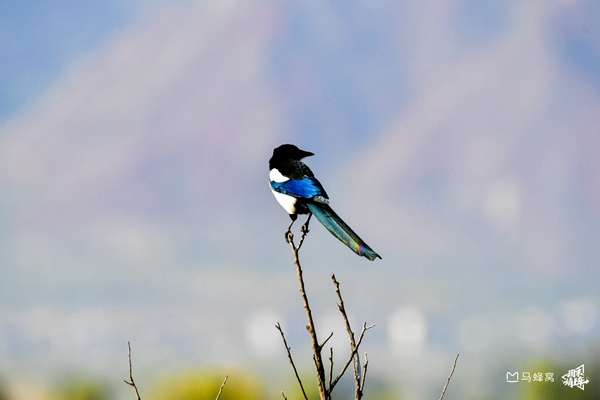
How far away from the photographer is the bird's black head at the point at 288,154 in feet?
16.1

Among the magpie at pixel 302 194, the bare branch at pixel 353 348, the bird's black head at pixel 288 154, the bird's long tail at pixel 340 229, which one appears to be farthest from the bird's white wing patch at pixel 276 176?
the bare branch at pixel 353 348

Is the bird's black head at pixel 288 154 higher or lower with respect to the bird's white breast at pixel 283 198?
higher

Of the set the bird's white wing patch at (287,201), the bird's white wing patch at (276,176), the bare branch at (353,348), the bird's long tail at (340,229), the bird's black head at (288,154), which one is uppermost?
the bird's black head at (288,154)

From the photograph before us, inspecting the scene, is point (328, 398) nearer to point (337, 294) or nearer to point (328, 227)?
point (337, 294)

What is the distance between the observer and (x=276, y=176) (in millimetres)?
4648

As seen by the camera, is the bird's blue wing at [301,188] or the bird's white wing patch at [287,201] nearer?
the bird's blue wing at [301,188]

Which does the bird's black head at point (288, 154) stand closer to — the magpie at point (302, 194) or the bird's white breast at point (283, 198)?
the magpie at point (302, 194)

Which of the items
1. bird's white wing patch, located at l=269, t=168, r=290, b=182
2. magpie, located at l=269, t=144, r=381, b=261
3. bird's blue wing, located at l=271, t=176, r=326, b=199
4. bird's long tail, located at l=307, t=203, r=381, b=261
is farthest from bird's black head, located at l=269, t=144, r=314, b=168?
bird's long tail, located at l=307, t=203, r=381, b=261

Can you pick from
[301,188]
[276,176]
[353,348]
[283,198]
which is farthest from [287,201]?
[353,348]

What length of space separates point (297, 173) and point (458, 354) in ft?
6.72

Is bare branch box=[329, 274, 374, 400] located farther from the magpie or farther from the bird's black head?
the bird's black head

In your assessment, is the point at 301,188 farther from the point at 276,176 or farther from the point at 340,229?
the point at 340,229

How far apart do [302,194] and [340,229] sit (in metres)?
0.67

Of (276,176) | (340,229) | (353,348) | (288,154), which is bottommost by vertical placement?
(353,348)
